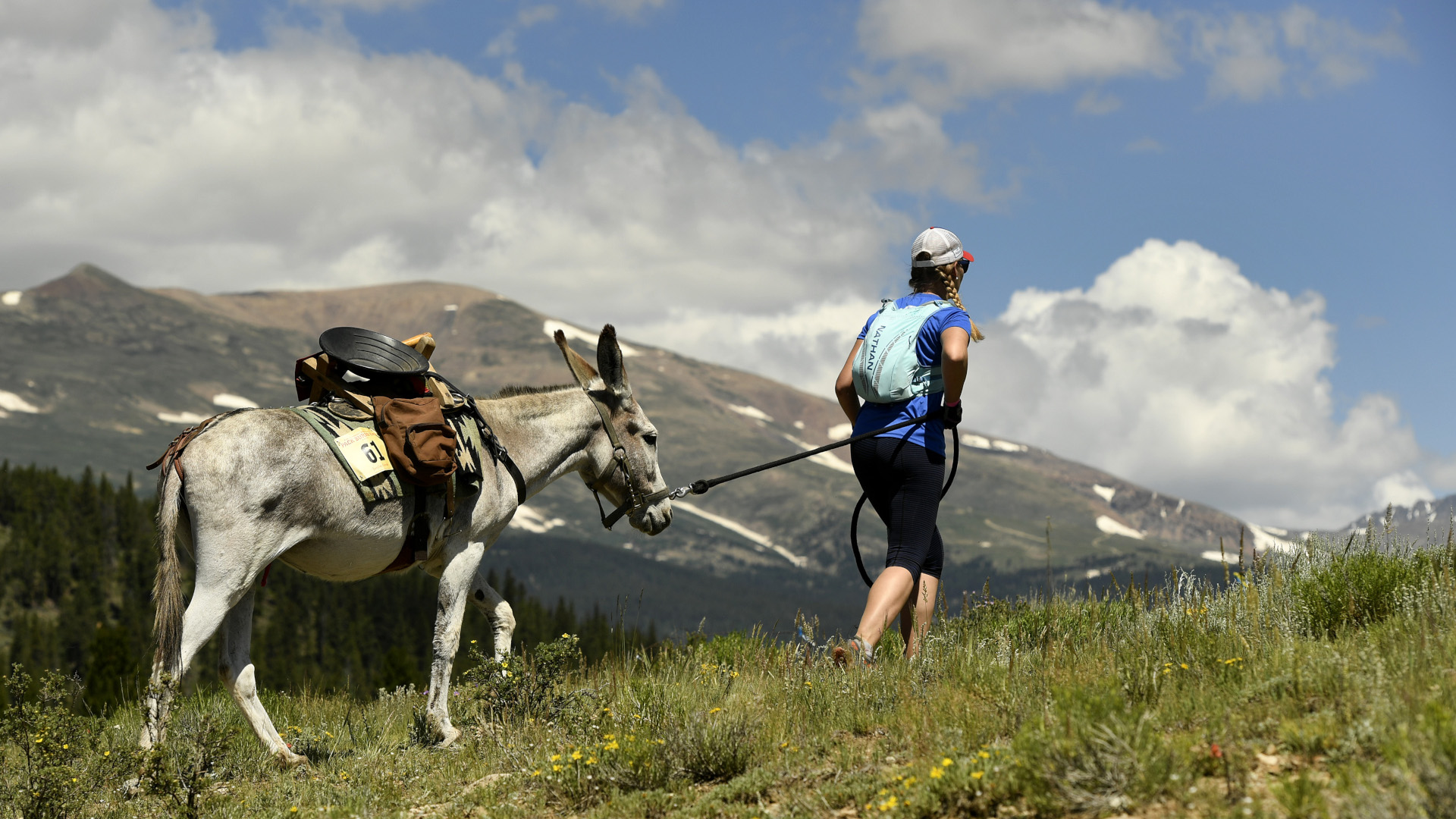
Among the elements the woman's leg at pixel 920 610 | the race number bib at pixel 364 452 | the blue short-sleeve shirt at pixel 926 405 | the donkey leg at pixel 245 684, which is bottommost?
the donkey leg at pixel 245 684

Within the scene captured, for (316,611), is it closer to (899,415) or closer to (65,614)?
(65,614)

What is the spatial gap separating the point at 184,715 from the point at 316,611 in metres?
165

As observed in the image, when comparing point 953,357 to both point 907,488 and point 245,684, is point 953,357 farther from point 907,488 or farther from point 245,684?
point 245,684

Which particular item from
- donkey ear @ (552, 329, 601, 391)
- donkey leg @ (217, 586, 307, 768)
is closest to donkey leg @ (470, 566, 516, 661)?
donkey leg @ (217, 586, 307, 768)

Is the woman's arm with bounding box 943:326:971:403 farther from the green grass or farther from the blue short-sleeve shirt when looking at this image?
the green grass

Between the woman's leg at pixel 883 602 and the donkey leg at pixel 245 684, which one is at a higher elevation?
the woman's leg at pixel 883 602

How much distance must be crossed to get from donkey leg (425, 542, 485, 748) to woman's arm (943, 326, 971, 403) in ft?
11.5

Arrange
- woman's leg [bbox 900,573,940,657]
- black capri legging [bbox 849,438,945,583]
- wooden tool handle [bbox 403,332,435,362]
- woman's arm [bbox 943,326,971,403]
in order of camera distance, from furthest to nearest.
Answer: wooden tool handle [bbox 403,332,435,362] → woman's leg [bbox 900,573,940,657] → black capri legging [bbox 849,438,945,583] → woman's arm [bbox 943,326,971,403]

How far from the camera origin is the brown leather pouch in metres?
7.46

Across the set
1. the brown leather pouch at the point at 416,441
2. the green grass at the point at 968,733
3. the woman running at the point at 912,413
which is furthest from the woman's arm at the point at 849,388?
the brown leather pouch at the point at 416,441

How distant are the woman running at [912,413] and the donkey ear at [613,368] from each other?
88.7 inches

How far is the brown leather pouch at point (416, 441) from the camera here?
746cm

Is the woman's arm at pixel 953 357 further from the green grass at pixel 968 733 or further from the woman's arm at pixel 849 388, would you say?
the green grass at pixel 968 733

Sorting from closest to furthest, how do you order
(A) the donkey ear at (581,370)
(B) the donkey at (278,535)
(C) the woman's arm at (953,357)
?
1. (B) the donkey at (278,535)
2. (C) the woman's arm at (953,357)
3. (A) the donkey ear at (581,370)
